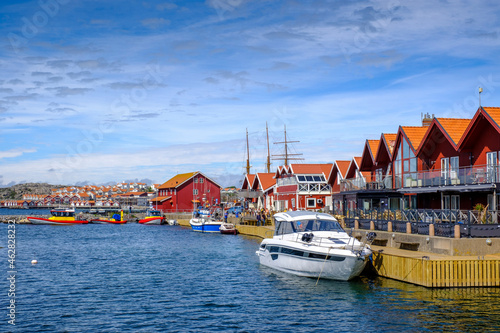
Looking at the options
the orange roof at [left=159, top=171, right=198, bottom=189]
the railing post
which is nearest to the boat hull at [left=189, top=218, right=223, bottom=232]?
the orange roof at [left=159, top=171, right=198, bottom=189]

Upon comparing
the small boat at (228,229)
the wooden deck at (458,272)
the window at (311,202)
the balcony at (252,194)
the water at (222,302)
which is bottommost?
the water at (222,302)

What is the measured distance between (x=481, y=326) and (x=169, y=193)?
311 feet

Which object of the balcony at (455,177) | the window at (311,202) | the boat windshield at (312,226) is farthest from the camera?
the window at (311,202)

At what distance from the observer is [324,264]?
28.1 meters

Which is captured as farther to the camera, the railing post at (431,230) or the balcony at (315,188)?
A: the balcony at (315,188)

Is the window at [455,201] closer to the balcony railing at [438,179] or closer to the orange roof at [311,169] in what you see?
the balcony railing at [438,179]

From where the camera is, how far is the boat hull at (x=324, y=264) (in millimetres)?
27562

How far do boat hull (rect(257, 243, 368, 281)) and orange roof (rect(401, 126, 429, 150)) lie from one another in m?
18.4

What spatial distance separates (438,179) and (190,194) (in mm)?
75123

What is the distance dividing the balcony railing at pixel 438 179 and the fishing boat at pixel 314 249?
8320 mm

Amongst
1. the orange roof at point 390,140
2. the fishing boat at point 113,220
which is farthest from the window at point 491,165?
the fishing boat at point 113,220

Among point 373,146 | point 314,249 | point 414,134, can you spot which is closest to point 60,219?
point 373,146

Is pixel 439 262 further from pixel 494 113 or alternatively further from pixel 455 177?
pixel 494 113

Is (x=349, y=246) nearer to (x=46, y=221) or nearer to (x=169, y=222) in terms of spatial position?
(x=169, y=222)
